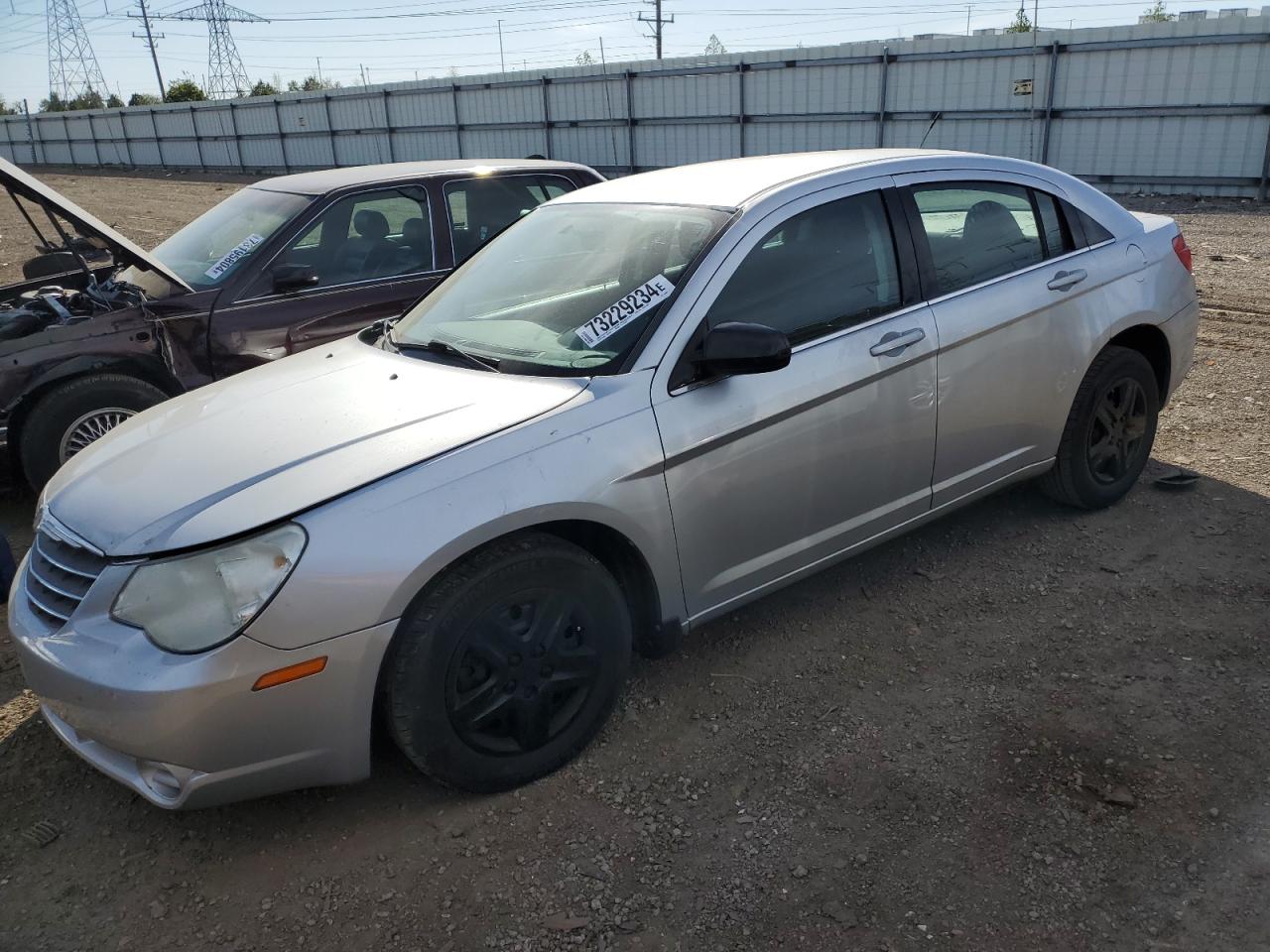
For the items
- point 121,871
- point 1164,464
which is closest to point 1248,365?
point 1164,464

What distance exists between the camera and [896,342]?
360 cm

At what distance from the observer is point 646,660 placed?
12.3ft

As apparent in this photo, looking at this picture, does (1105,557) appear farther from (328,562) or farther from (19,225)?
(19,225)

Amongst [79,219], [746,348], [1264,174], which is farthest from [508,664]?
[1264,174]

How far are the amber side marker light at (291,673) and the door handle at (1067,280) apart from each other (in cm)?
321

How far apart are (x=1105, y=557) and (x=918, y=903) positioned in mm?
2313

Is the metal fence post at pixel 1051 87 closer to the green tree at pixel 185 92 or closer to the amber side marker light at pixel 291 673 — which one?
the amber side marker light at pixel 291 673

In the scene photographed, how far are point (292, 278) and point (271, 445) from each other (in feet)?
9.85


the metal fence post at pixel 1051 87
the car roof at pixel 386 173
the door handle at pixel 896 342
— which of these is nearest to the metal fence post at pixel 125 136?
the metal fence post at pixel 1051 87

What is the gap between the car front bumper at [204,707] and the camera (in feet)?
8.18

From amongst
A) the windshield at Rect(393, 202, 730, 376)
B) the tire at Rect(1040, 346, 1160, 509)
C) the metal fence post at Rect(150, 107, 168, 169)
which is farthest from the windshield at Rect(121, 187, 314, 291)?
the metal fence post at Rect(150, 107, 168, 169)

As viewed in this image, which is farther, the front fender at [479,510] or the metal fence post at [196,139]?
the metal fence post at [196,139]

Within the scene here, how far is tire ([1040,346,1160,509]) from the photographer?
4414mm

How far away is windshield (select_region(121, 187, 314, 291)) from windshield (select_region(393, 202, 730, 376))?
2.32 m
